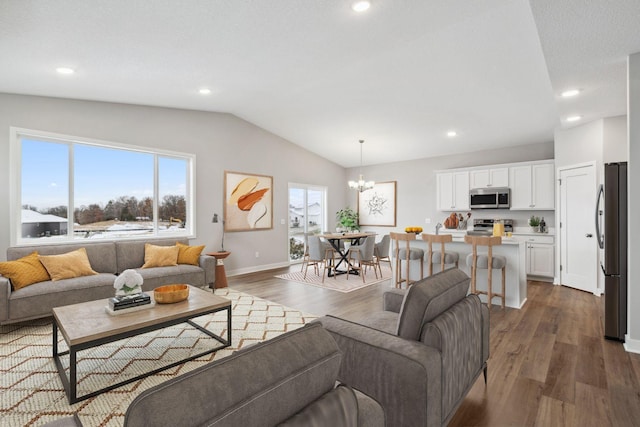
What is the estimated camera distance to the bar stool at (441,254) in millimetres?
4395

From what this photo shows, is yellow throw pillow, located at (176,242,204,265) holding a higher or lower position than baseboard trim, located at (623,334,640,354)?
higher

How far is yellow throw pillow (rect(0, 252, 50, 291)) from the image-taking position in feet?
11.0

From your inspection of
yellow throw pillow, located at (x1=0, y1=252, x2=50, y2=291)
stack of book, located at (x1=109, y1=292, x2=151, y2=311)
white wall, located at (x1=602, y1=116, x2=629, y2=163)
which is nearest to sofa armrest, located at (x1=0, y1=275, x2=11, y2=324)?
yellow throw pillow, located at (x1=0, y1=252, x2=50, y2=291)

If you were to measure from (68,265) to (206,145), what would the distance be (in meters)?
2.86

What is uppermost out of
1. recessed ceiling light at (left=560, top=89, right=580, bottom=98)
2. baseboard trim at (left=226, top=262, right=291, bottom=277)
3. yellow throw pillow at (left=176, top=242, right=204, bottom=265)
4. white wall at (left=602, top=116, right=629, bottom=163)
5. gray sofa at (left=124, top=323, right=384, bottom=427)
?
recessed ceiling light at (left=560, top=89, right=580, bottom=98)

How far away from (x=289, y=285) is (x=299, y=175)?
10.1ft

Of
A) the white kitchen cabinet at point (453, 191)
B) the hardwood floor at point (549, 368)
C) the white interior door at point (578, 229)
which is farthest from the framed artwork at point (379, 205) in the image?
the hardwood floor at point (549, 368)

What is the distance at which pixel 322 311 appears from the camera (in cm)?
401

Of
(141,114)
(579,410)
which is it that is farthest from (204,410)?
(141,114)

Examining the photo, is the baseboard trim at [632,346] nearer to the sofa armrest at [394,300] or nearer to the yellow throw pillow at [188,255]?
the sofa armrest at [394,300]

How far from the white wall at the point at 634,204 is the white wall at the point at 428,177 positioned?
3420 millimetres

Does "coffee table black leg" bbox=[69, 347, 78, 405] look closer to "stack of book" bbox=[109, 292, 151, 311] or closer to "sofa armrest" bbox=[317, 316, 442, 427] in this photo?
"stack of book" bbox=[109, 292, 151, 311]

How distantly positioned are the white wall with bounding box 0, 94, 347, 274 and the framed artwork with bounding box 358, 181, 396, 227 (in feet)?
3.20

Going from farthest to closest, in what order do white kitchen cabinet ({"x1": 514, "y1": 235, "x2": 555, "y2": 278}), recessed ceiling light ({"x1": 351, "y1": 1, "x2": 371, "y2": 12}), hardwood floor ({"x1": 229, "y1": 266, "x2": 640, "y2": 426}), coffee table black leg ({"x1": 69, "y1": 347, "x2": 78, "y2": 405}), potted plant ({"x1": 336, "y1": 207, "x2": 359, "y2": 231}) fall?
potted plant ({"x1": 336, "y1": 207, "x2": 359, "y2": 231})
white kitchen cabinet ({"x1": 514, "y1": 235, "x2": 555, "y2": 278})
recessed ceiling light ({"x1": 351, "y1": 1, "x2": 371, "y2": 12})
coffee table black leg ({"x1": 69, "y1": 347, "x2": 78, "y2": 405})
hardwood floor ({"x1": 229, "y1": 266, "x2": 640, "y2": 426})
